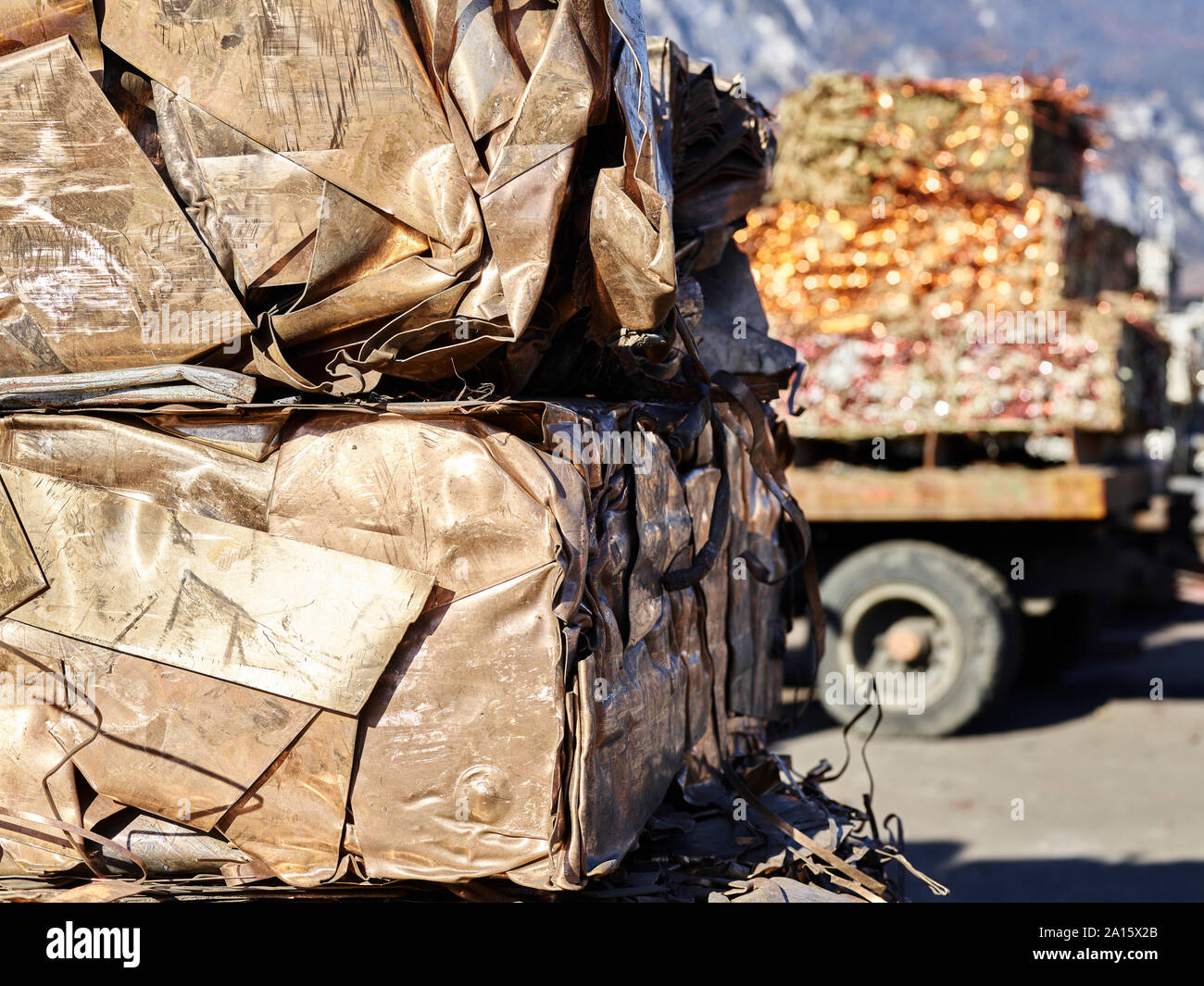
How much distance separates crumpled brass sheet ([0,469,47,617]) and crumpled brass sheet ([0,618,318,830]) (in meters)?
0.04

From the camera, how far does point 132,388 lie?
5.84 ft

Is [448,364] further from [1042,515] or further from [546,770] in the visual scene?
[1042,515]

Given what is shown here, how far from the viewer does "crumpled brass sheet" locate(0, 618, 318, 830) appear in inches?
68.9

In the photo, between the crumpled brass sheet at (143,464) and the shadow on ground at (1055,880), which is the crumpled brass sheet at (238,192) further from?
the shadow on ground at (1055,880)

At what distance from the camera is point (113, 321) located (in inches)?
71.4

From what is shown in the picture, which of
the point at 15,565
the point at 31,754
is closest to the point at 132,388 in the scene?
the point at 15,565

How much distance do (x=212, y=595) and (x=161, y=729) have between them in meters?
0.24

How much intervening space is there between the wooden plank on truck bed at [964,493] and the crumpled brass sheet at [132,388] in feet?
15.7

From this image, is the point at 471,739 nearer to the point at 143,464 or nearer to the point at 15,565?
the point at 143,464

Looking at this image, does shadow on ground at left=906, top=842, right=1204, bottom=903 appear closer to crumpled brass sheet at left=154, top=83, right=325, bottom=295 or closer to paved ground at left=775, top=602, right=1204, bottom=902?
paved ground at left=775, top=602, right=1204, bottom=902
